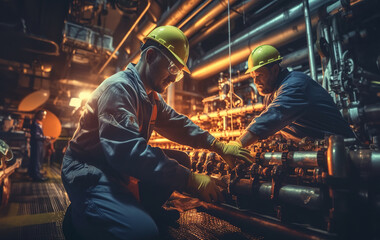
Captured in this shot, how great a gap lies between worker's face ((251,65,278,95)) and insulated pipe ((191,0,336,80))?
6.79 ft

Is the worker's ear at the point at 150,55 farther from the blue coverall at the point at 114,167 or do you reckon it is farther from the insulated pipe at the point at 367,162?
the insulated pipe at the point at 367,162

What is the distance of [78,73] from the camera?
31.1ft

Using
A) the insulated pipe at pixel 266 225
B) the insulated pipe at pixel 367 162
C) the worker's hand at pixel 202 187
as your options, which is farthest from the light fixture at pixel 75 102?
the insulated pipe at pixel 367 162

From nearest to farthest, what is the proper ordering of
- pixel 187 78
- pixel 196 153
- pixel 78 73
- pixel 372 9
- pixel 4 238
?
1. pixel 4 238
2. pixel 196 153
3. pixel 372 9
4. pixel 187 78
5. pixel 78 73

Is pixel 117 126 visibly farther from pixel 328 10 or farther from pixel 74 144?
pixel 328 10

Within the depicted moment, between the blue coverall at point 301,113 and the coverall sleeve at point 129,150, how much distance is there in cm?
96

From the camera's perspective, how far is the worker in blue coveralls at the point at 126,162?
45.4 inches

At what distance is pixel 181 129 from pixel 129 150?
0.89 m

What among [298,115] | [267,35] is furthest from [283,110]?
[267,35]

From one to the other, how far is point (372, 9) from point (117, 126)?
4370 mm

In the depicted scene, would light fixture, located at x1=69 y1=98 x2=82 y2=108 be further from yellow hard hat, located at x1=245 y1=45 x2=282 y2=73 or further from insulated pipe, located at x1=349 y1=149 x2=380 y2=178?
insulated pipe, located at x1=349 y1=149 x2=380 y2=178

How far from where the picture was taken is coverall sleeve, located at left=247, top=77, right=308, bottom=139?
6.02ft

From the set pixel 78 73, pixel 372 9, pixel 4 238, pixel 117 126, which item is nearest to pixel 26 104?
pixel 78 73

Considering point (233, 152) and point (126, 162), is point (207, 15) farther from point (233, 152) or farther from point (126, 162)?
point (126, 162)
